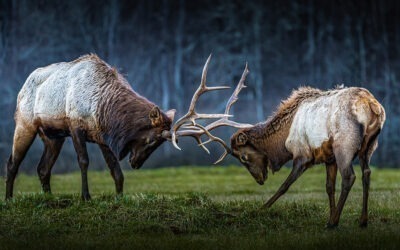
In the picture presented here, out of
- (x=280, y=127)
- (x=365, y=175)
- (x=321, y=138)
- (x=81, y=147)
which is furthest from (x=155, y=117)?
(x=365, y=175)

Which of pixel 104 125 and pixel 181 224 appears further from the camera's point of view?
pixel 104 125

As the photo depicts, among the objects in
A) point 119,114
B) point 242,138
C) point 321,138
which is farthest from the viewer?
point 242,138

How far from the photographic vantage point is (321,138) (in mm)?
11305

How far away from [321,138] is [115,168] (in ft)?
12.0

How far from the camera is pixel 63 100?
44.3ft

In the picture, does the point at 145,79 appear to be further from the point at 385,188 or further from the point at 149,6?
the point at 385,188

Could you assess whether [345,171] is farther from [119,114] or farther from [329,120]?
[119,114]

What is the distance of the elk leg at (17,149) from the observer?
1412 cm

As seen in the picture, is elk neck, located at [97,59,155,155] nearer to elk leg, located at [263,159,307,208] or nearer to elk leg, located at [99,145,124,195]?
elk leg, located at [99,145,124,195]

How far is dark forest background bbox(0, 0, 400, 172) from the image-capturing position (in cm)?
3045

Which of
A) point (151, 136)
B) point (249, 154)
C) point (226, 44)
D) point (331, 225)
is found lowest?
point (331, 225)

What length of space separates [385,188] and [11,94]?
577 inches

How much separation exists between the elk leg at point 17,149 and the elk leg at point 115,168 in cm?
121

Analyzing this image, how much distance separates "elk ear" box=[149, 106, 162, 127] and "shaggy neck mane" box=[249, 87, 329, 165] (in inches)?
52.9
